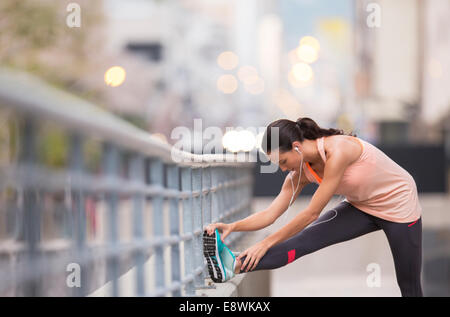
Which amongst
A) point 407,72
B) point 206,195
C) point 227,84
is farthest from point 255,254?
point 227,84

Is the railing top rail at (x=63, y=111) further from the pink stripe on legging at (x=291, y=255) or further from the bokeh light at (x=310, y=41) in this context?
the bokeh light at (x=310, y=41)

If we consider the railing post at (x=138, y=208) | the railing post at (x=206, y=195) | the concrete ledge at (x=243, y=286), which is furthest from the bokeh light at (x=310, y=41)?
the railing post at (x=138, y=208)

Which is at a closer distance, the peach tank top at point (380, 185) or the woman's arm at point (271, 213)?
the peach tank top at point (380, 185)

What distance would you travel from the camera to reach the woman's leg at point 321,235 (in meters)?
4.04

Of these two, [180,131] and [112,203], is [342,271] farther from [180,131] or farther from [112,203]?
[180,131]

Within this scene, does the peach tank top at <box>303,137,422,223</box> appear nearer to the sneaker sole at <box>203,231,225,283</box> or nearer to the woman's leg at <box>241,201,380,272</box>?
the woman's leg at <box>241,201,380,272</box>

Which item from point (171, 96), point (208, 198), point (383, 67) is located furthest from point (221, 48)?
point (208, 198)

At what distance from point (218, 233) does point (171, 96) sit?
41753mm

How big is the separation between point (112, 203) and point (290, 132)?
1.44 m

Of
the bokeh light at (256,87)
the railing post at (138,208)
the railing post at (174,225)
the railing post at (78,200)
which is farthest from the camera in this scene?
the bokeh light at (256,87)

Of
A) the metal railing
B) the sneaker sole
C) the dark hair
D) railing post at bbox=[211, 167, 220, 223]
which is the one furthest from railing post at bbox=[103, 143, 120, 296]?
railing post at bbox=[211, 167, 220, 223]

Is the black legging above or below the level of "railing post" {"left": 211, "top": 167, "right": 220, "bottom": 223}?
below

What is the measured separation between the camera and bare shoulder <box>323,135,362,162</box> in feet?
12.2

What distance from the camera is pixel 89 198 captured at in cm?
237
